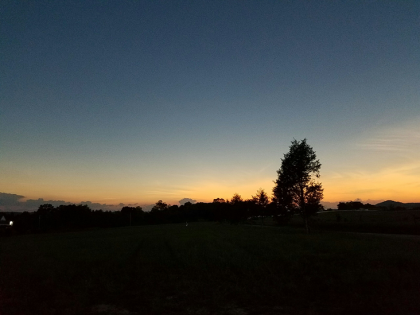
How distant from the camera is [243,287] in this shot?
1037 cm

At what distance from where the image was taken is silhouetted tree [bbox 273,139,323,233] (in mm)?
38281

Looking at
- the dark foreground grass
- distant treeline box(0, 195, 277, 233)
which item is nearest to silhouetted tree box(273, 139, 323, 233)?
the dark foreground grass

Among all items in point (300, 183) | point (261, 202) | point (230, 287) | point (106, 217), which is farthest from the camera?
point (106, 217)

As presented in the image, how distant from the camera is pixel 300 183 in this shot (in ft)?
128

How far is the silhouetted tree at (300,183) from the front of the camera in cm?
3828

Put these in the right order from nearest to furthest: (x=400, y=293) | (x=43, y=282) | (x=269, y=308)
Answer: (x=269, y=308) → (x=400, y=293) → (x=43, y=282)

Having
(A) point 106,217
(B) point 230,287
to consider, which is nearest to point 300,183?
(B) point 230,287

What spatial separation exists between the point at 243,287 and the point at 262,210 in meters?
65.3

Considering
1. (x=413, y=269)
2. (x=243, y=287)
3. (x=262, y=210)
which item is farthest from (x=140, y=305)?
(x=262, y=210)

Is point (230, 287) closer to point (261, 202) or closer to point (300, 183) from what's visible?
point (300, 183)

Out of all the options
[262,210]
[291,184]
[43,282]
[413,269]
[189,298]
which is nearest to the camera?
[189,298]

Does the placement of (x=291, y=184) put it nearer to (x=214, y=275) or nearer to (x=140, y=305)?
(x=214, y=275)

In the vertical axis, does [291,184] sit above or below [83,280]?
above

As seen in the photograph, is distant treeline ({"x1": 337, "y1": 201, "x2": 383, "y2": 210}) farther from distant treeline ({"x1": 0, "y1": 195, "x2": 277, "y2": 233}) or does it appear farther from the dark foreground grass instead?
the dark foreground grass
